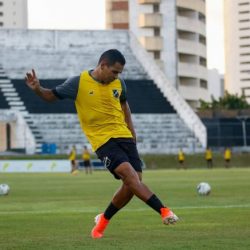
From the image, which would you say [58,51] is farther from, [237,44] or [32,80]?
[237,44]

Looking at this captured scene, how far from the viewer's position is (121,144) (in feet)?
42.7

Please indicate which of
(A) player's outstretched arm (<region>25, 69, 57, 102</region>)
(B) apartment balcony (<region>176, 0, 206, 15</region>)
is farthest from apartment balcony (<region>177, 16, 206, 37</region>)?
(A) player's outstretched arm (<region>25, 69, 57, 102</region>)

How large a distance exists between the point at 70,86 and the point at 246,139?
7532 cm

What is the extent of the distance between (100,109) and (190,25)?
111 meters

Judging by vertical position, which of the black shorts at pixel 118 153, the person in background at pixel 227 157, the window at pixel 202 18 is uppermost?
the window at pixel 202 18

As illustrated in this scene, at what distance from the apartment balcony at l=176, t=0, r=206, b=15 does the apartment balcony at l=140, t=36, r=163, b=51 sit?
4377mm

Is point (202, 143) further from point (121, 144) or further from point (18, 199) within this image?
point (121, 144)

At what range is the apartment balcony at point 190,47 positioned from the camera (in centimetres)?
12250

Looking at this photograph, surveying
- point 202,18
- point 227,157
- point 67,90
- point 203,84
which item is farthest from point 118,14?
point 67,90

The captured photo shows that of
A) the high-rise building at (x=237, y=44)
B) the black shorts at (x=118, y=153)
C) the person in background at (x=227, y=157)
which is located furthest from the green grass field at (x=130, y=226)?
the high-rise building at (x=237, y=44)

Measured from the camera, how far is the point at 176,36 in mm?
121875

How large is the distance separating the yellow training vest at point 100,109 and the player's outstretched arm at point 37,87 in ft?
1.05

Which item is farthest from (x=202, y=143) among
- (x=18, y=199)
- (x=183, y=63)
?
(x=18, y=199)

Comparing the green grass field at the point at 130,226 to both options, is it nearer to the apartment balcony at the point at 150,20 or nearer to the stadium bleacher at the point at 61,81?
the stadium bleacher at the point at 61,81
